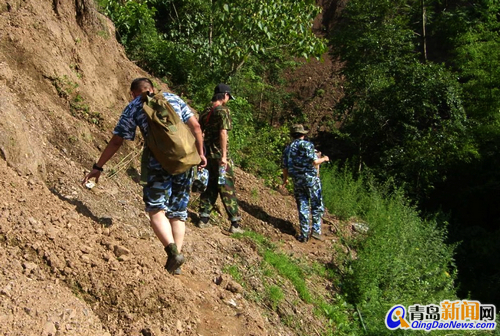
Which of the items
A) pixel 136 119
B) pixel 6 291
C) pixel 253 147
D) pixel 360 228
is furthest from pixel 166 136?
pixel 253 147

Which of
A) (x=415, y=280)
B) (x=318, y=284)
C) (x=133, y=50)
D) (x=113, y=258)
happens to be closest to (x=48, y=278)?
(x=113, y=258)

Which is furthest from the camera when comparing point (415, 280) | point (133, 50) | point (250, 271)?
point (133, 50)

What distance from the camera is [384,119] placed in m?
13.4

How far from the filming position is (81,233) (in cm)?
424

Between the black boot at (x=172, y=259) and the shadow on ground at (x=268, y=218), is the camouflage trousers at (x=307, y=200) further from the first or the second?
the black boot at (x=172, y=259)

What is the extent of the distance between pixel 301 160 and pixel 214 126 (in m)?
1.95

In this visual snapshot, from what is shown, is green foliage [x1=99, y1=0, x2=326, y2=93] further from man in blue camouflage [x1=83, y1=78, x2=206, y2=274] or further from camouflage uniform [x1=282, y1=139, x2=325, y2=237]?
man in blue camouflage [x1=83, y1=78, x2=206, y2=274]

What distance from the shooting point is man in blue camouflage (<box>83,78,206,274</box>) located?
4.34m

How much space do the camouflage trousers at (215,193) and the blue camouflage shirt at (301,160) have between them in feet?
5.21

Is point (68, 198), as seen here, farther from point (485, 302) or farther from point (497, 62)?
point (497, 62)

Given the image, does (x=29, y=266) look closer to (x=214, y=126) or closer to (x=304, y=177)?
(x=214, y=126)

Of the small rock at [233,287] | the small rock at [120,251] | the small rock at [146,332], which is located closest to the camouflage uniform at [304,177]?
the small rock at [233,287]

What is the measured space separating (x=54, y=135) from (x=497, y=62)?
37.8ft

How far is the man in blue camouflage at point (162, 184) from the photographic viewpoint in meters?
4.34
